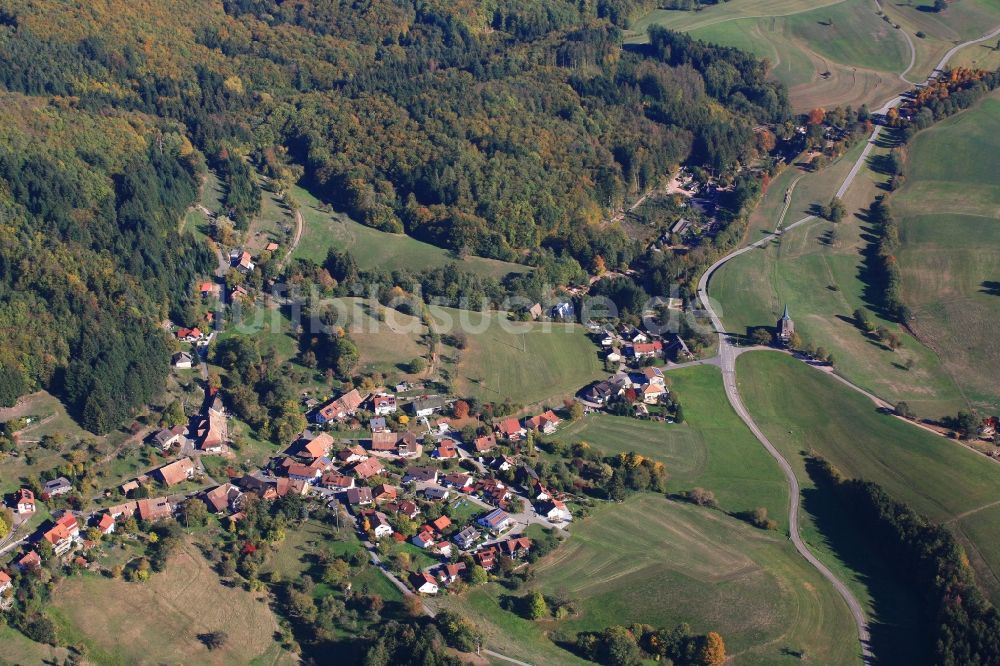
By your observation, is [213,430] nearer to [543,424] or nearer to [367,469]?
[367,469]

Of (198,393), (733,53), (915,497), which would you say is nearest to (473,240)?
(198,393)

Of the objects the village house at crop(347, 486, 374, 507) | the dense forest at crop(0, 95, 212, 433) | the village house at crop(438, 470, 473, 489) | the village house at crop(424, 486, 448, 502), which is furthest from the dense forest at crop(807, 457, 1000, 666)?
the dense forest at crop(0, 95, 212, 433)

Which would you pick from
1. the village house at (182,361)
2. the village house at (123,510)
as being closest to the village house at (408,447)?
the village house at (123,510)

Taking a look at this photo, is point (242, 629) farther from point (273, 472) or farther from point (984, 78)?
point (984, 78)

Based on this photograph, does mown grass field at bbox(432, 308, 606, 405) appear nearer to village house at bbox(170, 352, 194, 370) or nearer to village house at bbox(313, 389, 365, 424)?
village house at bbox(313, 389, 365, 424)

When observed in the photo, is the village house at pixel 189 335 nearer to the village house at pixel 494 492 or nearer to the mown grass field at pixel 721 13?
the village house at pixel 494 492

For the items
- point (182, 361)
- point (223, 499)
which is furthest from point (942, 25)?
point (223, 499)
